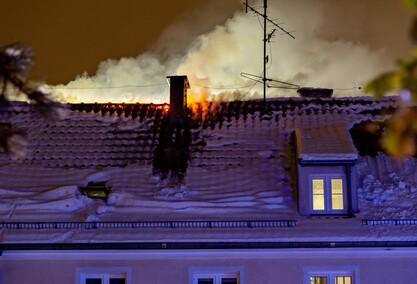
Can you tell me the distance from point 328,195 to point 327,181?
28 cm

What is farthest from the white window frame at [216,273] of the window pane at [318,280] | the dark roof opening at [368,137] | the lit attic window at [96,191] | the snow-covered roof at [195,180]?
the dark roof opening at [368,137]

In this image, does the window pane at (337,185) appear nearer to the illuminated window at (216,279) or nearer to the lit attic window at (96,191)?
the illuminated window at (216,279)

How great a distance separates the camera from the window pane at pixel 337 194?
16.1 meters

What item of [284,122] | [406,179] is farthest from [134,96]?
[406,179]

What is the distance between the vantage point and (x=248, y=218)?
51.8 feet

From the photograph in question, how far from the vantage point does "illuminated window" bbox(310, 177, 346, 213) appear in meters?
16.1

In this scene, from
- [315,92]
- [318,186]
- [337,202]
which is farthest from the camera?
[315,92]

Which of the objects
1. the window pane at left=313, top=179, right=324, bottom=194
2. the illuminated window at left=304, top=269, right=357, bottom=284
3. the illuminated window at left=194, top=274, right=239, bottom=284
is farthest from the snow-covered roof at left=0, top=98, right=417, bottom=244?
the illuminated window at left=194, top=274, right=239, bottom=284

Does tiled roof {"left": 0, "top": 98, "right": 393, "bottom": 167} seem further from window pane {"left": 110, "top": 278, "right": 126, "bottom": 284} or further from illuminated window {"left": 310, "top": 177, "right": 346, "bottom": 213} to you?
window pane {"left": 110, "top": 278, "right": 126, "bottom": 284}

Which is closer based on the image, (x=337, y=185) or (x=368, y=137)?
(x=337, y=185)

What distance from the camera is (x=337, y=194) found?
16188mm

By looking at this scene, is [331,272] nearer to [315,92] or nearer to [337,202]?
[337,202]

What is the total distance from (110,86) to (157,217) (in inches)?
341

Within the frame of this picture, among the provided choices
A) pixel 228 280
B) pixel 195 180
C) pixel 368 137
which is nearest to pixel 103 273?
pixel 228 280
